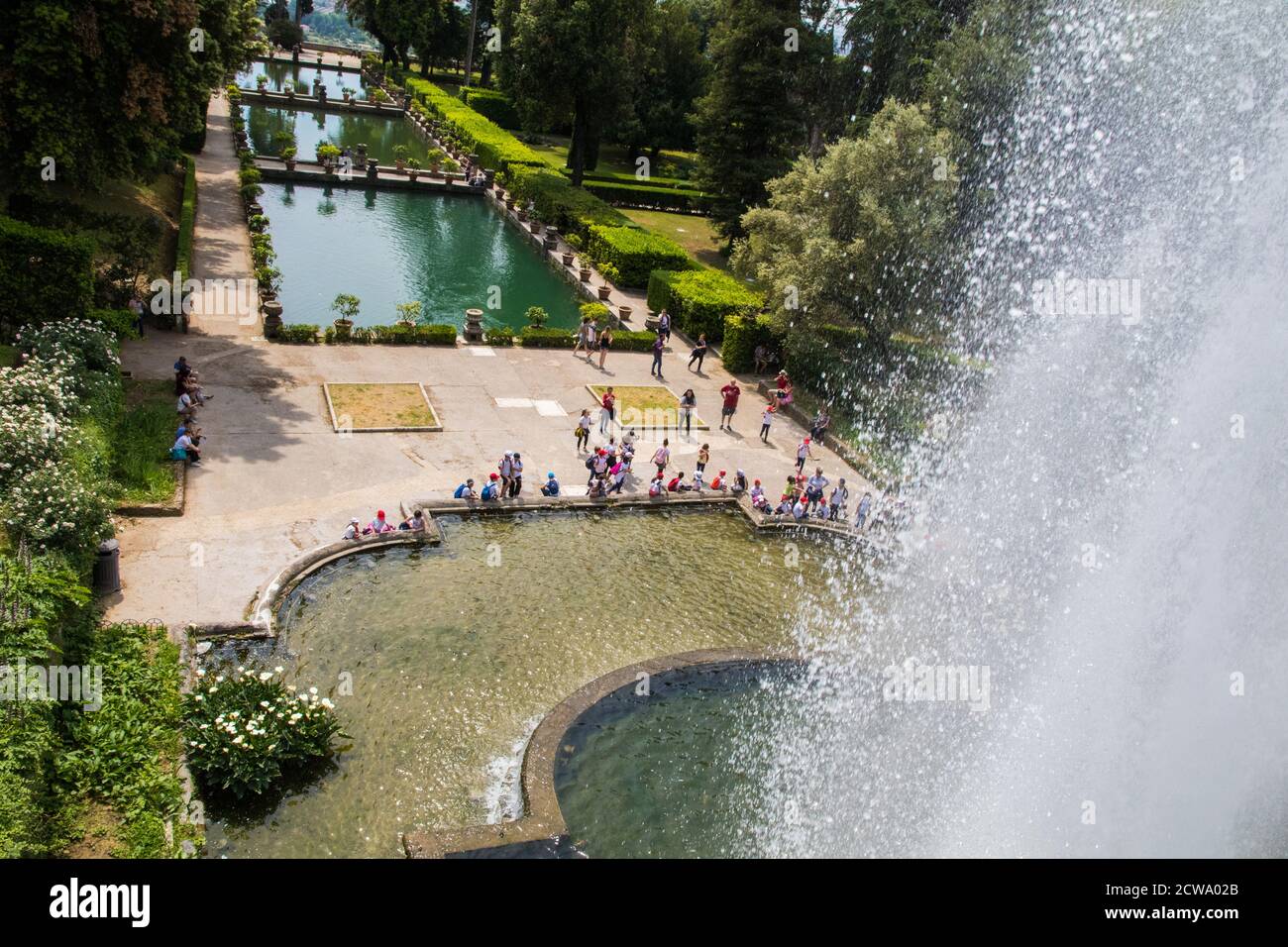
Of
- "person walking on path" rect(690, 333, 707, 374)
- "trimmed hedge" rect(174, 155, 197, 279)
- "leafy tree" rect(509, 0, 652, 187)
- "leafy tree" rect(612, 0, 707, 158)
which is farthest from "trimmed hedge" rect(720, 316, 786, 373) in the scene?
"leafy tree" rect(612, 0, 707, 158)

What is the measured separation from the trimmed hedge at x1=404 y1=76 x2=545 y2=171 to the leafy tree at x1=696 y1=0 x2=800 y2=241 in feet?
44.2

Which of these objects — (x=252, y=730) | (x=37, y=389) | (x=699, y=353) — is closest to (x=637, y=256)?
(x=699, y=353)

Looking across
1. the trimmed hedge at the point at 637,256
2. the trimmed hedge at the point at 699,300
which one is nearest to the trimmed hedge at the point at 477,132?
the trimmed hedge at the point at 637,256

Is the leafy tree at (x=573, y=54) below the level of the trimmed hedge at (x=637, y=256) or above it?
above

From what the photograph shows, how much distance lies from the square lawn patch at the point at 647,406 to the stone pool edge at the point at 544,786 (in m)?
11.6

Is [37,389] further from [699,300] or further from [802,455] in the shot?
[699,300]

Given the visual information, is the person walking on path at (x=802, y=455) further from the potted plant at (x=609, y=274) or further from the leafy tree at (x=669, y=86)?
the leafy tree at (x=669, y=86)

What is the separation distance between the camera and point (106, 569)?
16.8 meters

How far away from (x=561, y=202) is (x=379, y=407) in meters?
24.5

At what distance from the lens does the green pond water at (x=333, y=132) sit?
196 feet

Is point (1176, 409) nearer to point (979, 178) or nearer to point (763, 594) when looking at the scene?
point (763, 594)

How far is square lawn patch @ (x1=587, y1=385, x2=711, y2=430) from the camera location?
94.2ft

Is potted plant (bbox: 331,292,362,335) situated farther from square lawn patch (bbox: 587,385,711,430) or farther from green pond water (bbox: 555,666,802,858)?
green pond water (bbox: 555,666,802,858)
